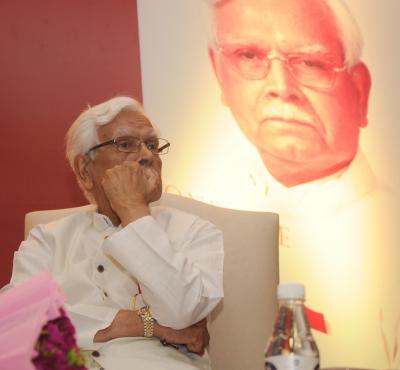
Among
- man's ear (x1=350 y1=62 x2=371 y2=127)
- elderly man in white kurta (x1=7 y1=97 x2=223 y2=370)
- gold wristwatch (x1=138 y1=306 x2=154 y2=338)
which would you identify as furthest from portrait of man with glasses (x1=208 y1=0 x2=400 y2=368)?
gold wristwatch (x1=138 y1=306 x2=154 y2=338)

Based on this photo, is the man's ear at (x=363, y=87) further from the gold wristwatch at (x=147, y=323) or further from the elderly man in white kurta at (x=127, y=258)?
the gold wristwatch at (x=147, y=323)

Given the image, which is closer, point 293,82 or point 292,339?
point 292,339

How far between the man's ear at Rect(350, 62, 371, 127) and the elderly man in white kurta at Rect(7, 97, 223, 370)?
0.90m

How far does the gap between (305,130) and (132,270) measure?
47.8 inches

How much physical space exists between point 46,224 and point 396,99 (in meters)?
1.34

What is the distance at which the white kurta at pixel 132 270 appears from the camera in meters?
1.66

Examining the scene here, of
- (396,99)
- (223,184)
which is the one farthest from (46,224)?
(396,99)

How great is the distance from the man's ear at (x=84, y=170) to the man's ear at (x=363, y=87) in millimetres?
1086

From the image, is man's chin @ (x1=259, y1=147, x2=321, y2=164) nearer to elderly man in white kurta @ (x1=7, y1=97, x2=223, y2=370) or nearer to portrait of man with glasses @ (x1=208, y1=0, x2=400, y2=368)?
portrait of man with glasses @ (x1=208, y1=0, x2=400, y2=368)

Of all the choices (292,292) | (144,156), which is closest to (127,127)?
(144,156)

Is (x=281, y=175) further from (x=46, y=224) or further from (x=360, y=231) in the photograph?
(x=46, y=224)

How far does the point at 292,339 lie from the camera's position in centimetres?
89

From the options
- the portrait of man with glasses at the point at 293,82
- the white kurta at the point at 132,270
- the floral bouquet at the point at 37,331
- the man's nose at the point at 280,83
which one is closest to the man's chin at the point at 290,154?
the portrait of man with glasses at the point at 293,82

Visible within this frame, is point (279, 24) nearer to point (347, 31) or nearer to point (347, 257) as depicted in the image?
point (347, 31)
